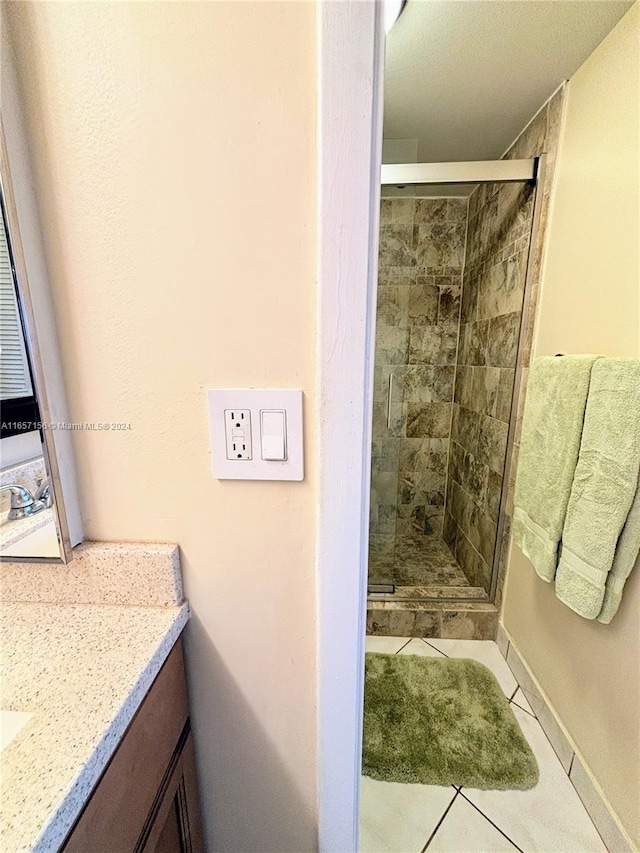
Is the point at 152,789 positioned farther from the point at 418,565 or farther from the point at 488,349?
the point at 488,349

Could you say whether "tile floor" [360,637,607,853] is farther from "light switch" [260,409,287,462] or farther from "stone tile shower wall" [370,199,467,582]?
"light switch" [260,409,287,462]

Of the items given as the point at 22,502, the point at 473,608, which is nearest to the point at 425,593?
the point at 473,608

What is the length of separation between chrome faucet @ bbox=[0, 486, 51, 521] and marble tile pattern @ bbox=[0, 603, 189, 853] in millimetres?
162

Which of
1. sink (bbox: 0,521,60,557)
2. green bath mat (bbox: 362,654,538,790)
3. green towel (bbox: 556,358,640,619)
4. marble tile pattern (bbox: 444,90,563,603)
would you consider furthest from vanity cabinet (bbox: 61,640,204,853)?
marble tile pattern (bbox: 444,90,563,603)

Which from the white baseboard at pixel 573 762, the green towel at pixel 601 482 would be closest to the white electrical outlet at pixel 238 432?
the green towel at pixel 601 482

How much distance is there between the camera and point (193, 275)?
0.53m

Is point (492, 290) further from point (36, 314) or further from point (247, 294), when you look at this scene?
point (36, 314)

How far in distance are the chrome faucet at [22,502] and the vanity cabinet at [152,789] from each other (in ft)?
1.13

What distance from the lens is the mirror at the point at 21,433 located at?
0.52m

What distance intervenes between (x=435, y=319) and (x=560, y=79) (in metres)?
1.26

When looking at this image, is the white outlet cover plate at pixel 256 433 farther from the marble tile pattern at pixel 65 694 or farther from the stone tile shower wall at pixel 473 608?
the stone tile shower wall at pixel 473 608

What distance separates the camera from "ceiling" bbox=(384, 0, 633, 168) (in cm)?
108

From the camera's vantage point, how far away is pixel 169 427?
22.6 inches

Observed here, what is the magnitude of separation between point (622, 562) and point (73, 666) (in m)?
1.31
